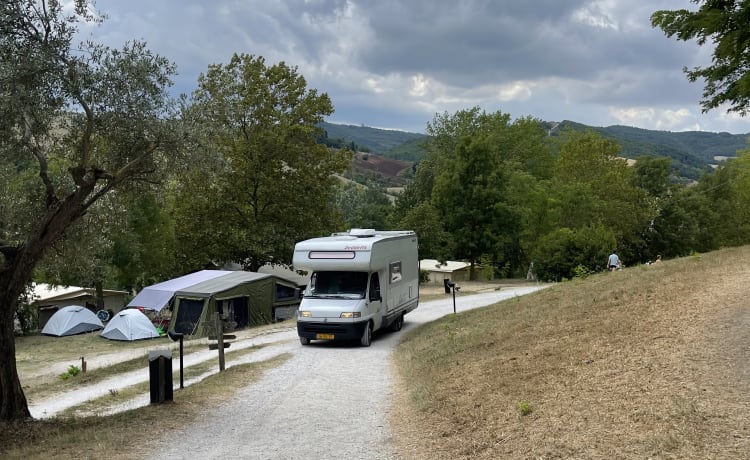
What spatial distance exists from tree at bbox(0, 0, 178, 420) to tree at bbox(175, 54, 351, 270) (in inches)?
835

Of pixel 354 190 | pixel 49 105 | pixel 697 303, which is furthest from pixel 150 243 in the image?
pixel 354 190

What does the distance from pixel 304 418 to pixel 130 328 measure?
20.2 m

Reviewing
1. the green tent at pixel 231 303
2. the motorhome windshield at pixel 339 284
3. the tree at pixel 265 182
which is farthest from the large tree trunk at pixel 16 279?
the tree at pixel 265 182

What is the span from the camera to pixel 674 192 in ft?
208

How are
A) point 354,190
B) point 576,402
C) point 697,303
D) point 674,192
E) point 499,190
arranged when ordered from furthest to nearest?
point 354,190
point 674,192
point 499,190
point 697,303
point 576,402

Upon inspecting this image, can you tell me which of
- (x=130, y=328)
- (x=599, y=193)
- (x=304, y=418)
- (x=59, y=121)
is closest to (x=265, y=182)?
(x=130, y=328)

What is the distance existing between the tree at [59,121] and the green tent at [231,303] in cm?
1539

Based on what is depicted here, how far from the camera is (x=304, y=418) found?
8961 mm

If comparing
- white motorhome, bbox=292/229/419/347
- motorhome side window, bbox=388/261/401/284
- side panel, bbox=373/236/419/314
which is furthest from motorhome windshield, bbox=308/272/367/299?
motorhome side window, bbox=388/261/401/284

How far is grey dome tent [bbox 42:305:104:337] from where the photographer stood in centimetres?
2952

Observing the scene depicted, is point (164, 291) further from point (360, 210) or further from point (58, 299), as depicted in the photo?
point (360, 210)

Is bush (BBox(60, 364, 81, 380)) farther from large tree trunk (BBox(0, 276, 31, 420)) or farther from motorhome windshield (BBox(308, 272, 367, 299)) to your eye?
large tree trunk (BBox(0, 276, 31, 420))

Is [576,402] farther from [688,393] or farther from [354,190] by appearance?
[354,190]

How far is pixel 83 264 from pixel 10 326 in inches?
103
